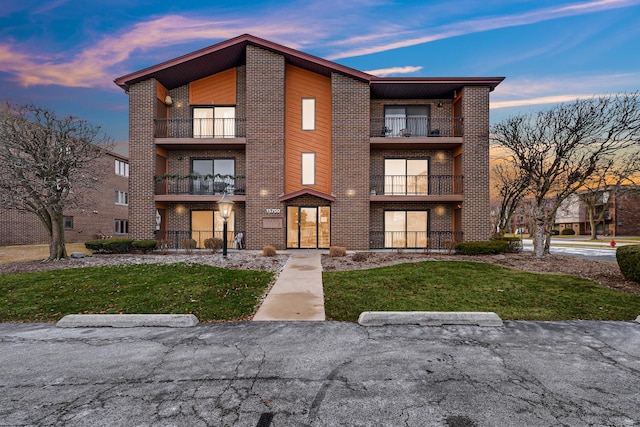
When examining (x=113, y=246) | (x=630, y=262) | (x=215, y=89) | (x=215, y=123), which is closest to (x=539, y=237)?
(x=630, y=262)

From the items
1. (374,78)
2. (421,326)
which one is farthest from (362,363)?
(374,78)

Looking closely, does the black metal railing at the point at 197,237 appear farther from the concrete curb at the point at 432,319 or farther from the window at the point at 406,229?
the concrete curb at the point at 432,319

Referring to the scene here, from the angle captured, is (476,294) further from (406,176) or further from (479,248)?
(406,176)

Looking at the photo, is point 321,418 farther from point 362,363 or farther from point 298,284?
point 298,284

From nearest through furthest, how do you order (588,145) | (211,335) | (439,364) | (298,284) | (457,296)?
1. (439,364)
2. (211,335)
3. (457,296)
4. (298,284)
5. (588,145)

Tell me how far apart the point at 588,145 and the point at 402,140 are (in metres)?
8.57

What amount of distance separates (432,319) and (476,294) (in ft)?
9.20

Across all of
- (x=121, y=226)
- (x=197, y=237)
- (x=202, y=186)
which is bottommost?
(x=197, y=237)

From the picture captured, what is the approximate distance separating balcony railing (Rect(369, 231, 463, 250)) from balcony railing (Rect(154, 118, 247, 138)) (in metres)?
10.0

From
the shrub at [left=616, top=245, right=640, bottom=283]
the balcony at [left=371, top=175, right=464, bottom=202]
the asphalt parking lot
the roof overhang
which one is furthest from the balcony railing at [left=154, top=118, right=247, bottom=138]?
the shrub at [left=616, top=245, right=640, bottom=283]

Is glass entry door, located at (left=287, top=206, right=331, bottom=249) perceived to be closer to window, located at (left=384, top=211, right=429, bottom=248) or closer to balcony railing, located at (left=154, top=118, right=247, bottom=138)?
window, located at (left=384, top=211, right=429, bottom=248)

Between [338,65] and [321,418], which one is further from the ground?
[338,65]

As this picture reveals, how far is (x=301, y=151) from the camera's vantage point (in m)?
17.7

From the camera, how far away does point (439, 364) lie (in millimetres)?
4043
